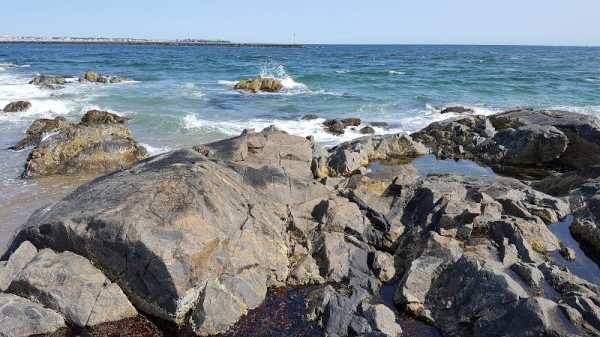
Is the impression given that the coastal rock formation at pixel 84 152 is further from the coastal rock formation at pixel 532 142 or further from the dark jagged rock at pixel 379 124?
the coastal rock formation at pixel 532 142

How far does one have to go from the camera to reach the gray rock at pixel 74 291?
8445mm

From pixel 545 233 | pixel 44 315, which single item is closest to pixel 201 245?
pixel 44 315

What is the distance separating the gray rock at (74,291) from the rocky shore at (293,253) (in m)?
0.02

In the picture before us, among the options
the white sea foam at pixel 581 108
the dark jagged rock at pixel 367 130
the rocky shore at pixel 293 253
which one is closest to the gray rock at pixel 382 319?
the rocky shore at pixel 293 253

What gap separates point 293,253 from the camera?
34.7 feet

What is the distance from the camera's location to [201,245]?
879 cm

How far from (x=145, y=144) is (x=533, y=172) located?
17723 mm

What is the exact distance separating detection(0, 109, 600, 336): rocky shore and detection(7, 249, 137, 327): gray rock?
2 cm

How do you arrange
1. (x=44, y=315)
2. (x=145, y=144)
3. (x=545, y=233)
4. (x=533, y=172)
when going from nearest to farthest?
(x=44, y=315) → (x=545, y=233) → (x=533, y=172) → (x=145, y=144)

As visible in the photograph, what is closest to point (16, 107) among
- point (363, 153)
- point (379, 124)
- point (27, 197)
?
point (27, 197)

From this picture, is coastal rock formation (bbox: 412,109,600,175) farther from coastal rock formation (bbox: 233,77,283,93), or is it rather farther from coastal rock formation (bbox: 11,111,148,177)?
coastal rock formation (bbox: 233,77,283,93)

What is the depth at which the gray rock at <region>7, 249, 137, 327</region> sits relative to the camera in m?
8.45

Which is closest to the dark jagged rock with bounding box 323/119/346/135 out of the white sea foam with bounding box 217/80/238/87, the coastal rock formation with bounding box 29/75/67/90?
the white sea foam with bounding box 217/80/238/87

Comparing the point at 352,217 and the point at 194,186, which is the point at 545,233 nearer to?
the point at 352,217
